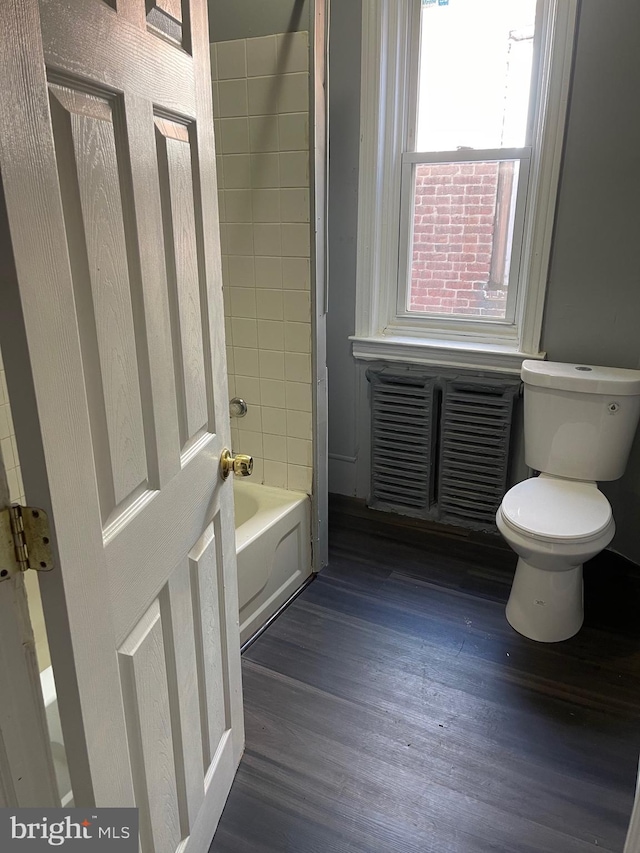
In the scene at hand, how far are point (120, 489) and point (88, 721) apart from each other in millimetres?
316

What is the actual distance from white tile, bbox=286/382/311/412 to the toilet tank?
A: 2.72 feet

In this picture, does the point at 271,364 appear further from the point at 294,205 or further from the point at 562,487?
the point at 562,487

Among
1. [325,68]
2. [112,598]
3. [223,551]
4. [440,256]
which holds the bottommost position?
→ [223,551]

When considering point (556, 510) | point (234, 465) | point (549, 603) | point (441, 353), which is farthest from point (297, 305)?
point (549, 603)

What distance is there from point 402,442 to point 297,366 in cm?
78

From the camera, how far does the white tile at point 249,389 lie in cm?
240

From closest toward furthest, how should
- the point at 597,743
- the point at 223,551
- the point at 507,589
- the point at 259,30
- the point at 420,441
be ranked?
1. the point at 223,551
2. the point at 597,743
3. the point at 259,30
4. the point at 507,589
5. the point at 420,441

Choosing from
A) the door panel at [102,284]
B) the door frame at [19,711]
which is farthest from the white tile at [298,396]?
the door frame at [19,711]

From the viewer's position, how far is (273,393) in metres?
2.37

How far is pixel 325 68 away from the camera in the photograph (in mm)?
2023

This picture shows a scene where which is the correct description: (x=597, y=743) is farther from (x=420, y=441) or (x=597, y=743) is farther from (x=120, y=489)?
(x=120, y=489)

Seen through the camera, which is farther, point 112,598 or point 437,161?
point 437,161

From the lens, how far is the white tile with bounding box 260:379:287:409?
7.73 ft

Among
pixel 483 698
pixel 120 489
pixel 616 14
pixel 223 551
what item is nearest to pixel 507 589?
pixel 483 698
